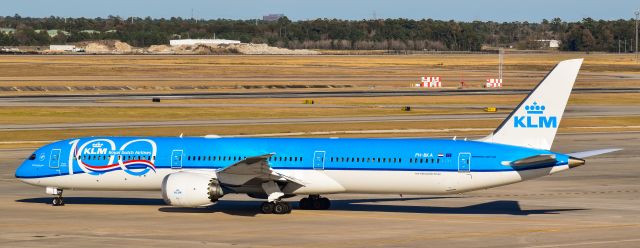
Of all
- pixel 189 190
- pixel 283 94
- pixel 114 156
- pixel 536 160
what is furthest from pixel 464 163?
pixel 283 94

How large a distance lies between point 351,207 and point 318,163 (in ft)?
13.1

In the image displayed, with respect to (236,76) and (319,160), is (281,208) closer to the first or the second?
(319,160)

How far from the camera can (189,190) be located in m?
44.4

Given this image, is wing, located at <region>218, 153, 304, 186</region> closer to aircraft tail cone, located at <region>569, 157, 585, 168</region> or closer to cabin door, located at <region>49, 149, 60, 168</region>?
cabin door, located at <region>49, 149, 60, 168</region>

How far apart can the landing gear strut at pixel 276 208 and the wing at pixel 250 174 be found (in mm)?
1057

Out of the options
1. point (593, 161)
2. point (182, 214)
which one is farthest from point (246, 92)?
point (182, 214)

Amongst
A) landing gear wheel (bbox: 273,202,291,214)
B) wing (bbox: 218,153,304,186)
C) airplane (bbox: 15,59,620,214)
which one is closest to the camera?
airplane (bbox: 15,59,620,214)

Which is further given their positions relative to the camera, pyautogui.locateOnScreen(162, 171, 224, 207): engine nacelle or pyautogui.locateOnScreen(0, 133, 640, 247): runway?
pyautogui.locateOnScreen(162, 171, 224, 207): engine nacelle

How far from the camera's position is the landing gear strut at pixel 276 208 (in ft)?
150

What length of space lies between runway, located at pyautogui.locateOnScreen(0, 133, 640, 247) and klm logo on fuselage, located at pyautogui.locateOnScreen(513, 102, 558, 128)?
3482 mm

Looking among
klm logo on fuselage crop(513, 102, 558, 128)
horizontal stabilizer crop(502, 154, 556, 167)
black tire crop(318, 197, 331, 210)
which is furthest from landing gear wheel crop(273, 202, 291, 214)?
klm logo on fuselage crop(513, 102, 558, 128)

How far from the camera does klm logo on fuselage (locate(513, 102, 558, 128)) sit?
43750 mm

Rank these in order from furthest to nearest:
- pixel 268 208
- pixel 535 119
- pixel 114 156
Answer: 1. pixel 114 156
2. pixel 268 208
3. pixel 535 119

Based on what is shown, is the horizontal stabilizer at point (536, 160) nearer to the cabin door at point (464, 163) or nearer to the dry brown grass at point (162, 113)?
the cabin door at point (464, 163)
